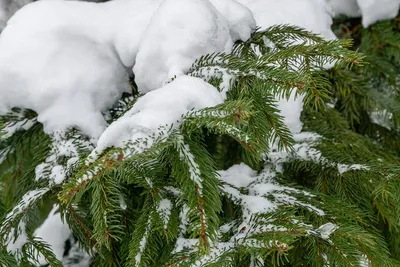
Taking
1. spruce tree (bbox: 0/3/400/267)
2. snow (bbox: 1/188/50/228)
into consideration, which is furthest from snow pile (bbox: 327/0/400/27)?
snow (bbox: 1/188/50/228)

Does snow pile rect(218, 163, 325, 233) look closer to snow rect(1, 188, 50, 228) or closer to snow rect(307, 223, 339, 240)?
snow rect(307, 223, 339, 240)

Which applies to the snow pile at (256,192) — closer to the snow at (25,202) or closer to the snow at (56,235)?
the snow at (25,202)

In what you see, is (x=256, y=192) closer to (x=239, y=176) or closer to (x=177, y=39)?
(x=239, y=176)

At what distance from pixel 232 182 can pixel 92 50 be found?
62 cm

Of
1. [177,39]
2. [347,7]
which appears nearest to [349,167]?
[177,39]

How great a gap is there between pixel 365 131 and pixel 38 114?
4.68 ft

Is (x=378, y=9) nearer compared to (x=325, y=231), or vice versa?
(x=325, y=231)

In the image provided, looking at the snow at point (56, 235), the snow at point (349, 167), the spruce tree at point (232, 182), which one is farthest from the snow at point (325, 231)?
the snow at point (56, 235)

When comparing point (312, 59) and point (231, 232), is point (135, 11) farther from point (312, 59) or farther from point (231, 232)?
point (231, 232)

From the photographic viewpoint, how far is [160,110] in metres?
0.94

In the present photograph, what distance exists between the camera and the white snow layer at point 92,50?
122cm

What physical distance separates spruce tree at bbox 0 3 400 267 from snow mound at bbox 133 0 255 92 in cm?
4

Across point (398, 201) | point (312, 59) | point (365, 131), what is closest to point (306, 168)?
point (398, 201)

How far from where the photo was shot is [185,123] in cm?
93
